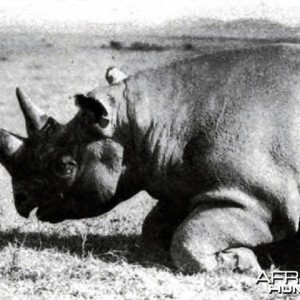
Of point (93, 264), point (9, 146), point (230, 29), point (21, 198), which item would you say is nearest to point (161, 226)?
point (93, 264)

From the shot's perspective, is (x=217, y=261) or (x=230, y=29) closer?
(x=217, y=261)

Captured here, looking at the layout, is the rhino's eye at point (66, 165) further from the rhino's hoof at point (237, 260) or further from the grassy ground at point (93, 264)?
the rhino's hoof at point (237, 260)

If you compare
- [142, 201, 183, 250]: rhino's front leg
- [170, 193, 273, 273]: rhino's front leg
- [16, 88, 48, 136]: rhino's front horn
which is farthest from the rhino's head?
[170, 193, 273, 273]: rhino's front leg

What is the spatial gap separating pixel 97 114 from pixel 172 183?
2.54 feet

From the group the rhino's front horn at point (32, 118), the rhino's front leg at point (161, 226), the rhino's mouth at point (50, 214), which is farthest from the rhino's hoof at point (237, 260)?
the rhino's front horn at point (32, 118)

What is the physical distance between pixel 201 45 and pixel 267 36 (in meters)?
1.28

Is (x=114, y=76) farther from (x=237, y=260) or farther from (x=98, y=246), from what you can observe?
(x=237, y=260)

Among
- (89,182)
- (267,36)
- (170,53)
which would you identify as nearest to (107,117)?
(89,182)

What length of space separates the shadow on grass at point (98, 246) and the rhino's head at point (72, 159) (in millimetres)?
259

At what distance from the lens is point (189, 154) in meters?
7.42

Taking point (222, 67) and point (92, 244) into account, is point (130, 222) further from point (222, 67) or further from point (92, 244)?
point (222, 67)

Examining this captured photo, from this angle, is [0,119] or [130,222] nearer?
[130,222]

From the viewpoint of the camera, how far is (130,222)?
927cm

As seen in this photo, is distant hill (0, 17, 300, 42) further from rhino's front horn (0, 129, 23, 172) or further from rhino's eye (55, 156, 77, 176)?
rhino's eye (55, 156, 77, 176)
